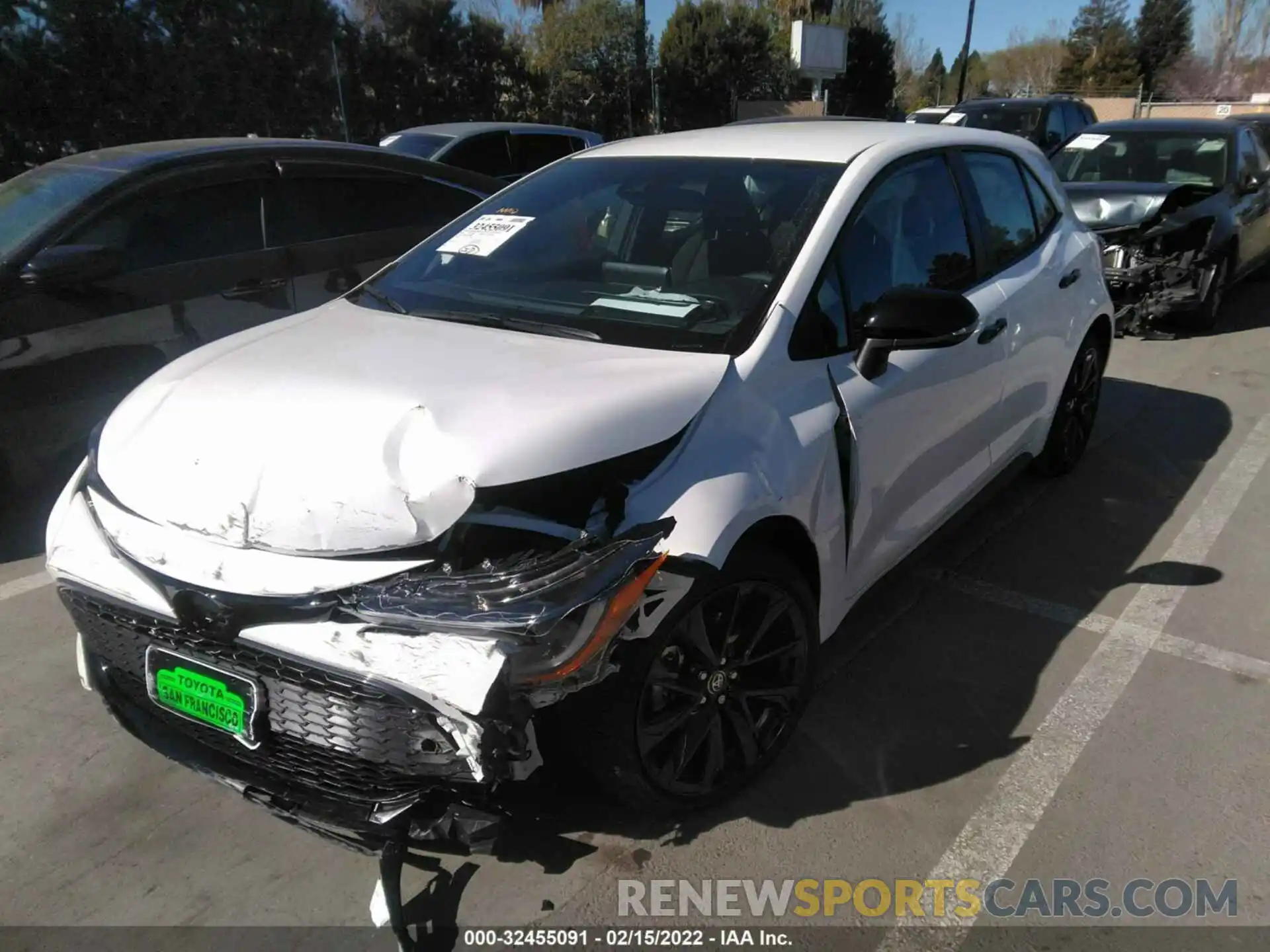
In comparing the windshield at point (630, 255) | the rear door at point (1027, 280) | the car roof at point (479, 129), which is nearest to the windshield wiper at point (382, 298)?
the windshield at point (630, 255)

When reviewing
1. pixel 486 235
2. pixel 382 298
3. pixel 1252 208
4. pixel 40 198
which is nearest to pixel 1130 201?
pixel 1252 208

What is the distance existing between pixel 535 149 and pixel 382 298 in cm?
810

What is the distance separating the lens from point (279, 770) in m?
2.17

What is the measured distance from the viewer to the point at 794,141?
337cm

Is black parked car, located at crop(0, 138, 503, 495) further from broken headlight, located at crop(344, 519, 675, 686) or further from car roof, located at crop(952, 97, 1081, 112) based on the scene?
car roof, located at crop(952, 97, 1081, 112)

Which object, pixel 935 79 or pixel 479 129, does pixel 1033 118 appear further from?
pixel 935 79

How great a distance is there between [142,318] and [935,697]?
3845 mm

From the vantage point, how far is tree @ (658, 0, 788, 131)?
28.2m

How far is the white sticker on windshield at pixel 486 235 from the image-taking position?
333cm

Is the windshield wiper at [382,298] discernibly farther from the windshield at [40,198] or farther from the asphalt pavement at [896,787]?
the windshield at [40,198]

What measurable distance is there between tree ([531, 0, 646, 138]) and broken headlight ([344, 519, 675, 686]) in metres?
23.5

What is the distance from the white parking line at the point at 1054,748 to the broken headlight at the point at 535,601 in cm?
109

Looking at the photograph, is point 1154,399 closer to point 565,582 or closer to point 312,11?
point 565,582

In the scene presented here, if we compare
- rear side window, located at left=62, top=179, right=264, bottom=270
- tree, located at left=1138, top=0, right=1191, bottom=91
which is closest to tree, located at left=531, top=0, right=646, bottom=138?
rear side window, located at left=62, top=179, right=264, bottom=270
